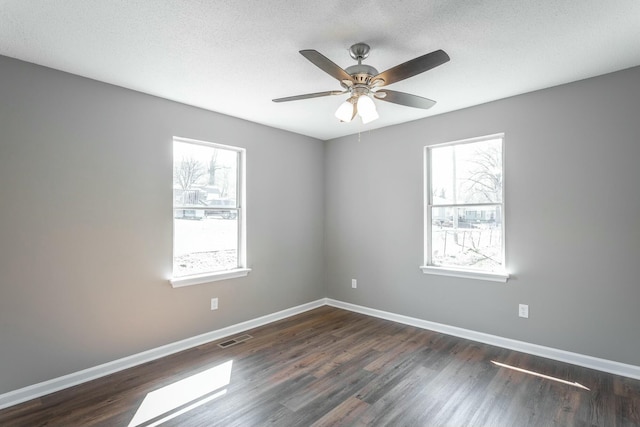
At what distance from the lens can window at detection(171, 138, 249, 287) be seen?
339cm

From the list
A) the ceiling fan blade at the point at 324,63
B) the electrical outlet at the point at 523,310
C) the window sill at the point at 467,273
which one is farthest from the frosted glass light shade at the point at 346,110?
the electrical outlet at the point at 523,310

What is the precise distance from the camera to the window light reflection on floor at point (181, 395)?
2.20 meters

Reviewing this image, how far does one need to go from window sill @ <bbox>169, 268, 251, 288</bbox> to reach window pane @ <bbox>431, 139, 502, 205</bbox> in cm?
246

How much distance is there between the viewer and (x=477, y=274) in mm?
3451

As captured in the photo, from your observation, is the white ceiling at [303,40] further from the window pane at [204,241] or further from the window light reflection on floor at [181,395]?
the window light reflection on floor at [181,395]

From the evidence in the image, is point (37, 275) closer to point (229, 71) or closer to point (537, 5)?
point (229, 71)

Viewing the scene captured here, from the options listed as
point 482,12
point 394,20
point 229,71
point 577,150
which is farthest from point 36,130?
point 577,150

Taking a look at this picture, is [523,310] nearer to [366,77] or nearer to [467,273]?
[467,273]

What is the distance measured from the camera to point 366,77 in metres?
2.18

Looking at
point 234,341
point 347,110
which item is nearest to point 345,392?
point 234,341

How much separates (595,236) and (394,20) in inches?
99.1

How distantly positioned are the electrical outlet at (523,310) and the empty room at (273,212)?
0.04m

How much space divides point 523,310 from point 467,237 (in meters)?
0.89

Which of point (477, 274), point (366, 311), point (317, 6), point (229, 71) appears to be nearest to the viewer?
point (317, 6)
